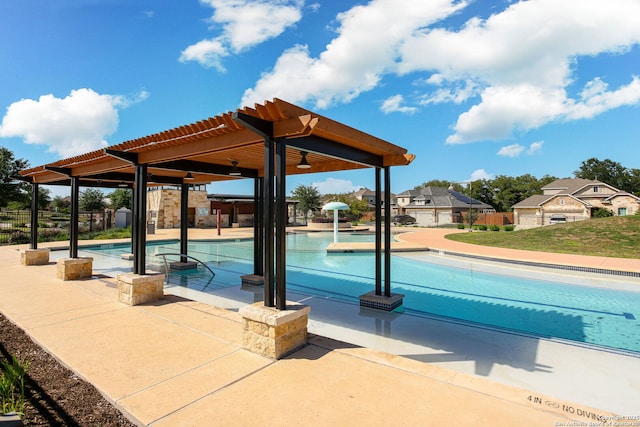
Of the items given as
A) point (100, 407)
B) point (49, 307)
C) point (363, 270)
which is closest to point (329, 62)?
point (363, 270)

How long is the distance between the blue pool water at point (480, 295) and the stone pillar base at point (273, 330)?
3.13 meters

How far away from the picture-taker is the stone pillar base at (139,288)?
5.83m

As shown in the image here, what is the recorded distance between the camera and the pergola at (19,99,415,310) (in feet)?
12.7

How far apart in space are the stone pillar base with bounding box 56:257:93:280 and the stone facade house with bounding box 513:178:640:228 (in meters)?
43.6

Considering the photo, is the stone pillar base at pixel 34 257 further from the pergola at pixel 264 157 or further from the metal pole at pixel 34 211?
the pergola at pixel 264 157

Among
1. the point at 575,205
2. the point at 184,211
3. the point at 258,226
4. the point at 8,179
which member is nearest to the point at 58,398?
the point at 258,226

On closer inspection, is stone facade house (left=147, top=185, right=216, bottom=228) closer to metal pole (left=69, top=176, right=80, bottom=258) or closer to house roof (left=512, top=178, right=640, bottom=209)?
metal pole (left=69, top=176, right=80, bottom=258)

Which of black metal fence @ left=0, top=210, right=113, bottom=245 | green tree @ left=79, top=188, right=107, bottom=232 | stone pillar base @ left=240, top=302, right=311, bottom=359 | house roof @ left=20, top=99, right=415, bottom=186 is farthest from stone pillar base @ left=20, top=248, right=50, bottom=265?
green tree @ left=79, top=188, right=107, bottom=232

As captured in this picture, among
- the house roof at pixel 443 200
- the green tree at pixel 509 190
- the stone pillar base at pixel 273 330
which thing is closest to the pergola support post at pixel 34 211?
the stone pillar base at pixel 273 330

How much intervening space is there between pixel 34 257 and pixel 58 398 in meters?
10.0

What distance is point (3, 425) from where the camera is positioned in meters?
1.67

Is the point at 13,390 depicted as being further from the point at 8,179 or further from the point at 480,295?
the point at 8,179

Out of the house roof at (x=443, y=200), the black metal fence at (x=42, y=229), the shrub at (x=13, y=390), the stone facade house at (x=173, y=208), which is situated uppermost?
the house roof at (x=443, y=200)

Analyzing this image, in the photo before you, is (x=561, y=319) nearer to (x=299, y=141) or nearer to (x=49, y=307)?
(x=299, y=141)
